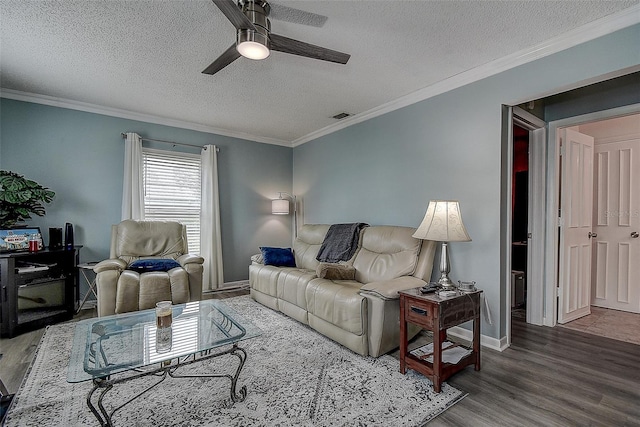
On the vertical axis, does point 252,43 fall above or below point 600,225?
above

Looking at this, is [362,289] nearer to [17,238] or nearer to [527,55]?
[527,55]

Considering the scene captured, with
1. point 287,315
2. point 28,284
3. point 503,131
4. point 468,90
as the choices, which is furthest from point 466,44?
point 28,284

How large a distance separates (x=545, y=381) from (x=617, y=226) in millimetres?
2970

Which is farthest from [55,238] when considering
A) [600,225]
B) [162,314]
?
[600,225]

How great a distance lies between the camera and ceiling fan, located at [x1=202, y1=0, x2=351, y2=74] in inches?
68.9

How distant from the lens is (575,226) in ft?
11.1

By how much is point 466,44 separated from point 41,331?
4.69 m

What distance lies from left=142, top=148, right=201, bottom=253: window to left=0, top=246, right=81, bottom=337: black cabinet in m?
1.09

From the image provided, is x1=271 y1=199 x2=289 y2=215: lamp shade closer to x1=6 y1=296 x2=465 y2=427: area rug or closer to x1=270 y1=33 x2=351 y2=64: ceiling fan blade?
x1=6 y1=296 x2=465 y2=427: area rug

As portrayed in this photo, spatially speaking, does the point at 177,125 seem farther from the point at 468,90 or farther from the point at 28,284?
the point at 468,90

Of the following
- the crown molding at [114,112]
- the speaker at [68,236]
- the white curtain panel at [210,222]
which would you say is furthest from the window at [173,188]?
the speaker at [68,236]

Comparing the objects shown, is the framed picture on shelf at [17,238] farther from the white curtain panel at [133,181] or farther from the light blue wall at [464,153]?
the light blue wall at [464,153]

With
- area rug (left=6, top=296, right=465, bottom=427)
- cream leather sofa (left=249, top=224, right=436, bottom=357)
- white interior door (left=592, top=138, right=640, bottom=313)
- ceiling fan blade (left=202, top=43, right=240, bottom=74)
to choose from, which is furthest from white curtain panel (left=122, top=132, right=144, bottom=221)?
white interior door (left=592, top=138, right=640, bottom=313)

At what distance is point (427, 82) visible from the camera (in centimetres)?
315
